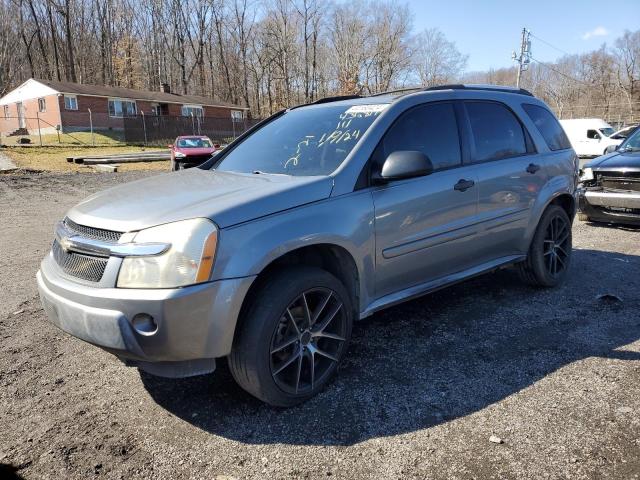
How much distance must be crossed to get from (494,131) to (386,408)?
267cm

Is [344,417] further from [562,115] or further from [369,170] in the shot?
[562,115]

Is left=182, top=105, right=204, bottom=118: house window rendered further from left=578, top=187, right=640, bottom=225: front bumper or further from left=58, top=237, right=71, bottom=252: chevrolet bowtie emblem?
left=58, top=237, right=71, bottom=252: chevrolet bowtie emblem

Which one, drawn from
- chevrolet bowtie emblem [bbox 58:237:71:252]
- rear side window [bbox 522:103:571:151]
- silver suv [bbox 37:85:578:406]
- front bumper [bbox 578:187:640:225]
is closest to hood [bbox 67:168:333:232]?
silver suv [bbox 37:85:578:406]

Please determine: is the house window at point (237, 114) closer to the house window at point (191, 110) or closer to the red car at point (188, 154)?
the house window at point (191, 110)

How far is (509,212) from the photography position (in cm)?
430

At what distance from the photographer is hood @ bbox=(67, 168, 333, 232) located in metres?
2.62

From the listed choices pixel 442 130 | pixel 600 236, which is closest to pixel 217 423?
pixel 442 130

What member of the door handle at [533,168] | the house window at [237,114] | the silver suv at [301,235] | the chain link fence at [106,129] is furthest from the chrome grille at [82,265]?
the house window at [237,114]

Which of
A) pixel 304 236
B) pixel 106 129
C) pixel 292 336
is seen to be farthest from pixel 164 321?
pixel 106 129

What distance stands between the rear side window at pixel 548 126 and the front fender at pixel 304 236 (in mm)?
2544

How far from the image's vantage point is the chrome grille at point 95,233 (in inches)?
103

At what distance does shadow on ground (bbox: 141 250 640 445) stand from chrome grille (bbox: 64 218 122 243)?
109cm

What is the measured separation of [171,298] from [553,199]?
3.92 metres

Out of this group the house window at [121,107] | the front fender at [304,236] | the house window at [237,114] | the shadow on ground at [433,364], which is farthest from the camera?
the house window at [237,114]
